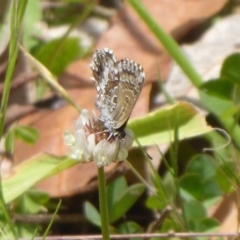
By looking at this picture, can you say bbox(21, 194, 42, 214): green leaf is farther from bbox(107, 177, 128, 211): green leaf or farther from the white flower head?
the white flower head

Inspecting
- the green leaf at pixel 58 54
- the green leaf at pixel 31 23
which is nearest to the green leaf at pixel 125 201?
the green leaf at pixel 58 54

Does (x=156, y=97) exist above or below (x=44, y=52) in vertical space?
below

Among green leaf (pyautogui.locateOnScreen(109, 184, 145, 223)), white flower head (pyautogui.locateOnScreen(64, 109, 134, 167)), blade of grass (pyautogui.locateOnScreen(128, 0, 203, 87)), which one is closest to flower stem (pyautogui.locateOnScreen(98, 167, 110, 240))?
white flower head (pyautogui.locateOnScreen(64, 109, 134, 167))

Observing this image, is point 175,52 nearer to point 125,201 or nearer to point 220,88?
point 220,88

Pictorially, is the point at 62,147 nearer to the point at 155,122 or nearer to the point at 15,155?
the point at 15,155

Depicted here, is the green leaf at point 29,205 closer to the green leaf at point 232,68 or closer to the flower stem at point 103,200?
the flower stem at point 103,200

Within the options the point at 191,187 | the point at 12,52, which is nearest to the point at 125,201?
the point at 191,187

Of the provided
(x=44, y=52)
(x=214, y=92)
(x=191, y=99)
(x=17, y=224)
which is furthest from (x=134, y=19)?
(x=17, y=224)
